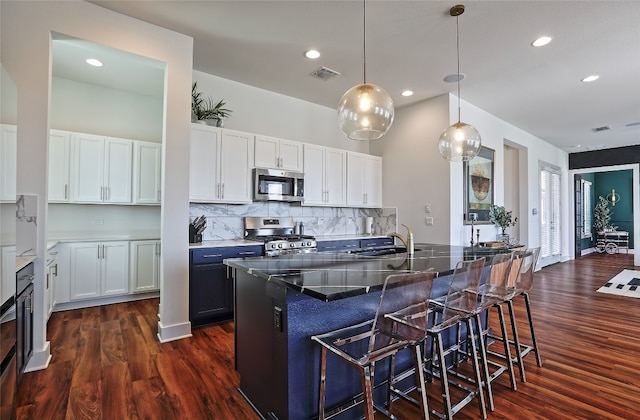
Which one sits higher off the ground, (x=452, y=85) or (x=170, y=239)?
(x=452, y=85)

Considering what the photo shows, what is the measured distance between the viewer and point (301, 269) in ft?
6.34

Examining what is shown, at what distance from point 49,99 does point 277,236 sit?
2.63 m

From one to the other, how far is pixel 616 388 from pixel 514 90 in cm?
385

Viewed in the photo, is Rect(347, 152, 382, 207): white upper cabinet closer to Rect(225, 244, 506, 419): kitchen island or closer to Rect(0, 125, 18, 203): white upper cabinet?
Rect(225, 244, 506, 419): kitchen island

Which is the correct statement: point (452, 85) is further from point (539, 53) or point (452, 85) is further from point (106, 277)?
point (106, 277)

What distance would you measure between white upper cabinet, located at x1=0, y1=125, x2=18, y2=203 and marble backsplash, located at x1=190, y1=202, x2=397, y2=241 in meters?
2.05

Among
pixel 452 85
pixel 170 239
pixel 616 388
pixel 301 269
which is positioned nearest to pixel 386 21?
pixel 452 85

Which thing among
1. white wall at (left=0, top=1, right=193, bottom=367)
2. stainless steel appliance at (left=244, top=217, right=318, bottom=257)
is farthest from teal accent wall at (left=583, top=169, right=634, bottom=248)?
white wall at (left=0, top=1, right=193, bottom=367)

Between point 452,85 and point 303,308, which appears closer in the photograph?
point 303,308

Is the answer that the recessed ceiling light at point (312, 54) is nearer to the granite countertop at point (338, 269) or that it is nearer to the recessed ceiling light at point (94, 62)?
the granite countertop at point (338, 269)

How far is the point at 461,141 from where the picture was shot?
300cm

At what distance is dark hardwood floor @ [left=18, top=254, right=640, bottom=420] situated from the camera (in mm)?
1989

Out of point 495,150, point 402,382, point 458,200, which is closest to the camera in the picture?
point 402,382

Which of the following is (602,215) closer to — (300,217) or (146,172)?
(300,217)
